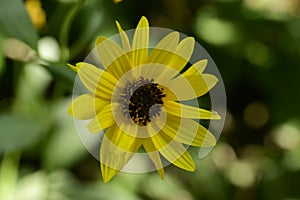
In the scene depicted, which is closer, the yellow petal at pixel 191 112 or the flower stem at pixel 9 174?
the yellow petal at pixel 191 112

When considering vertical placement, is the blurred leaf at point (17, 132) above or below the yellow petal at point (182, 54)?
below

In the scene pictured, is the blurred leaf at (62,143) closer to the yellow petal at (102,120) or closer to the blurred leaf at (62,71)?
the blurred leaf at (62,71)

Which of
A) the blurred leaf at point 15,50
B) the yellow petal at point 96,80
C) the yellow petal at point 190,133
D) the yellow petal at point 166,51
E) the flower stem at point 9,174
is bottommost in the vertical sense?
the flower stem at point 9,174

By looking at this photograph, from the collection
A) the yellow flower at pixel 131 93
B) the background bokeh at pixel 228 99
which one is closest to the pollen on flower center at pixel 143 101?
the yellow flower at pixel 131 93

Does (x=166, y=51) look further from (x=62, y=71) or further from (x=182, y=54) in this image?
(x=62, y=71)

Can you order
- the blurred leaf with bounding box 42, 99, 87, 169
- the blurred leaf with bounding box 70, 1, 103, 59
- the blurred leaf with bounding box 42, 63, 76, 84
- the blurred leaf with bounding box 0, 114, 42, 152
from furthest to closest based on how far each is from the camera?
the blurred leaf with bounding box 42, 99, 87, 169 < the blurred leaf with bounding box 70, 1, 103, 59 < the blurred leaf with bounding box 0, 114, 42, 152 < the blurred leaf with bounding box 42, 63, 76, 84

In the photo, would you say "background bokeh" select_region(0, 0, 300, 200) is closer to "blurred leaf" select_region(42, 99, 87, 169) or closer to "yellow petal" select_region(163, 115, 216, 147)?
"blurred leaf" select_region(42, 99, 87, 169)

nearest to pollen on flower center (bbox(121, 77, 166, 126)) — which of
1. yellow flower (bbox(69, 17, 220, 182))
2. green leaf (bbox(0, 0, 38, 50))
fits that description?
yellow flower (bbox(69, 17, 220, 182))
